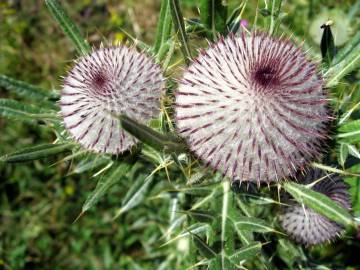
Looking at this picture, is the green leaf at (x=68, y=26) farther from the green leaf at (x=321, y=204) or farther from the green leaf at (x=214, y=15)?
the green leaf at (x=321, y=204)

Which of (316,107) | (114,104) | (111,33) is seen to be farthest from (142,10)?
(316,107)

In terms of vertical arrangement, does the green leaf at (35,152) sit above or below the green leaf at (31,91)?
below

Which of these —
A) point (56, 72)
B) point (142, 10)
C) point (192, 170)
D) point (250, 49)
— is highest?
point (142, 10)

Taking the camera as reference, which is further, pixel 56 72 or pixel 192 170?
pixel 56 72

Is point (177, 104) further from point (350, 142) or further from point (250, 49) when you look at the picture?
point (350, 142)

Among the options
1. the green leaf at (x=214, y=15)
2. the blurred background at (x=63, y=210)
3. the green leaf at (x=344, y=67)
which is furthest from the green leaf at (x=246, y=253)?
the blurred background at (x=63, y=210)

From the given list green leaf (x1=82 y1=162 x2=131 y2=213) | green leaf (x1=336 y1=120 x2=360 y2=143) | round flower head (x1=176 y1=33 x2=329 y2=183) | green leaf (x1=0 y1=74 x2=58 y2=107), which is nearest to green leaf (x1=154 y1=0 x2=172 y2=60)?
round flower head (x1=176 y1=33 x2=329 y2=183)

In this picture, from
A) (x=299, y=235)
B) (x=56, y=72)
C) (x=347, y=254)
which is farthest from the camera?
(x=56, y=72)

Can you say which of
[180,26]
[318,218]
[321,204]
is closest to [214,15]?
[180,26]
